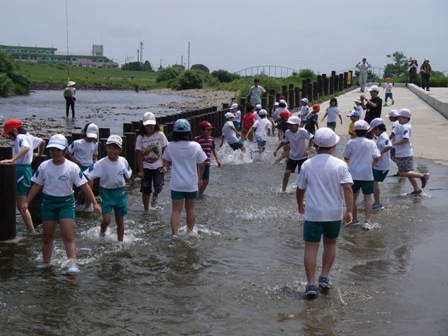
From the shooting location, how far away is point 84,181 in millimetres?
7973

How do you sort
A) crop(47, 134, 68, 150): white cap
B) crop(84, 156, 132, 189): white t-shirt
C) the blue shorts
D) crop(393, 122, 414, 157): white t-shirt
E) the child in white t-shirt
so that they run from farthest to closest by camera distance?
crop(393, 122, 414, 157): white t-shirt < the blue shorts < the child in white t-shirt < crop(84, 156, 132, 189): white t-shirt < crop(47, 134, 68, 150): white cap

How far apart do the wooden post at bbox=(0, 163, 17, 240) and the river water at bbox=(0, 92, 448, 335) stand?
9.8 inches

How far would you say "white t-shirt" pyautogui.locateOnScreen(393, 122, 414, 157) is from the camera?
1256 cm

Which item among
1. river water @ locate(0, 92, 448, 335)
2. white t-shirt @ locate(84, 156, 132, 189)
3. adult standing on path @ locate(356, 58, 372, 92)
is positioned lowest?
river water @ locate(0, 92, 448, 335)

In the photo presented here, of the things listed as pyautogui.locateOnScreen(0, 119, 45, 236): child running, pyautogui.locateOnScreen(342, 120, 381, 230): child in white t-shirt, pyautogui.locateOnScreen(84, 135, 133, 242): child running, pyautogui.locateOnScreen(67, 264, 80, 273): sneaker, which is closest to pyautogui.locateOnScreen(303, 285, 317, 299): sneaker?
pyautogui.locateOnScreen(67, 264, 80, 273): sneaker

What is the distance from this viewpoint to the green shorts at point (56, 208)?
785cm

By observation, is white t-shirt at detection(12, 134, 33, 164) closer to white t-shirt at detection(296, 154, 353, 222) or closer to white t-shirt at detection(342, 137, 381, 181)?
white t-shirt at detection(296, 154, 353, 222)

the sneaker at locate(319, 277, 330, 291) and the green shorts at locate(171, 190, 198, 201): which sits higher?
the green shorts at locate(171, 190, 198, 201)

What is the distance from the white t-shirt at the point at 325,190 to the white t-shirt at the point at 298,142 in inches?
232

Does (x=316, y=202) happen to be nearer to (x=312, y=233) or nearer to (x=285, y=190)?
(x=312, y=233)

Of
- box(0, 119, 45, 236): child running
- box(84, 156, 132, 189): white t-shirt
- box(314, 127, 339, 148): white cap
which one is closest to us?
box(314, 127, 339, 148): white cap

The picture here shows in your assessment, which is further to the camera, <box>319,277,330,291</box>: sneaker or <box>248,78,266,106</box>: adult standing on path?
<box>248,78,266,106</box>: adult standing on path

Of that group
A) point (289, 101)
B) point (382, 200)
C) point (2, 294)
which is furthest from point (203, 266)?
point (289, 101)

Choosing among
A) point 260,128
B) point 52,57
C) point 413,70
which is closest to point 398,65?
point 413,70
